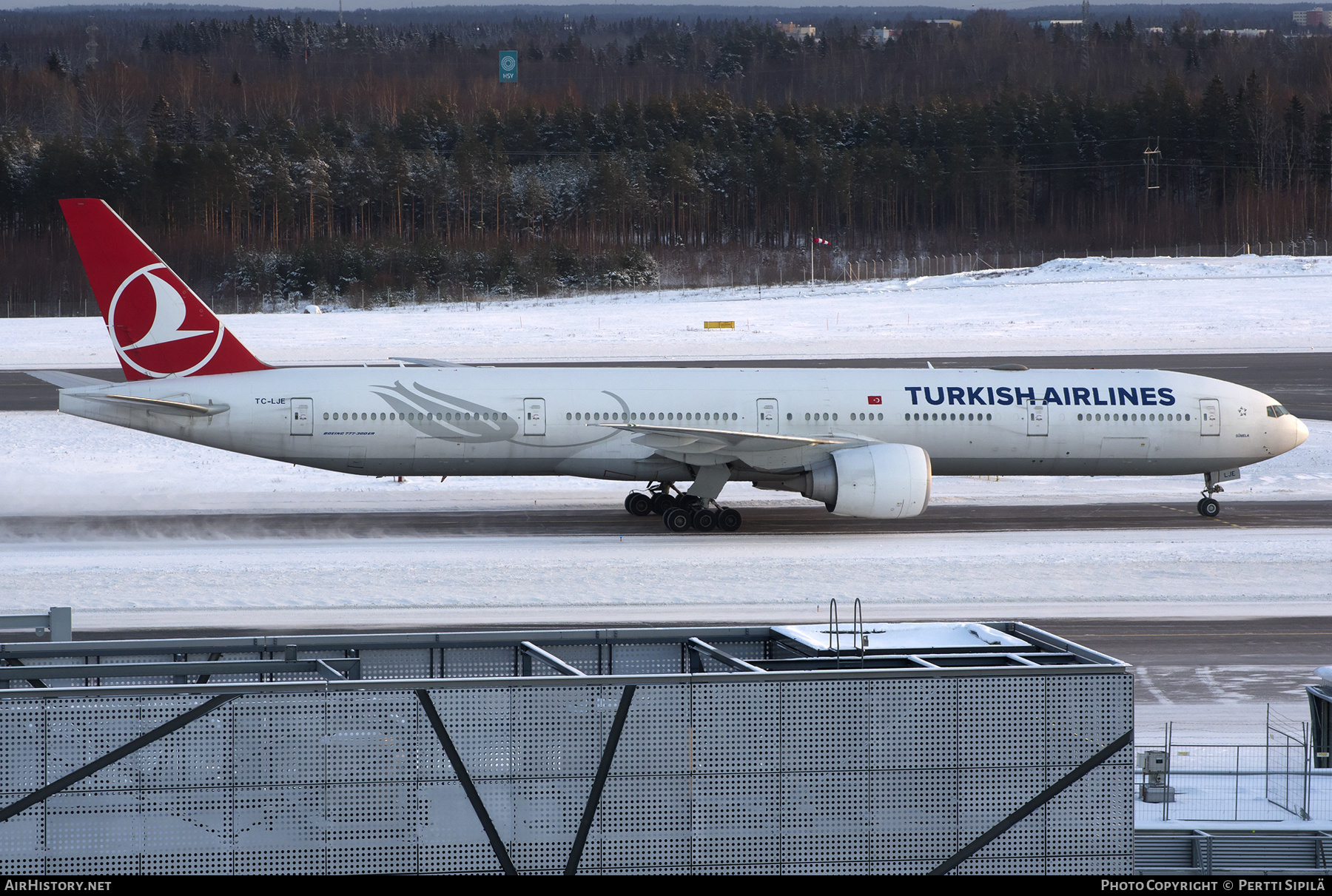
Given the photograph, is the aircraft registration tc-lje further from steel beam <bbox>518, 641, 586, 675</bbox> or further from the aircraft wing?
steel beam <bbox>518, 641, 586, 675</bbox>

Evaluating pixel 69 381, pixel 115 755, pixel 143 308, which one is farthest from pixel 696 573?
pixel 115 755

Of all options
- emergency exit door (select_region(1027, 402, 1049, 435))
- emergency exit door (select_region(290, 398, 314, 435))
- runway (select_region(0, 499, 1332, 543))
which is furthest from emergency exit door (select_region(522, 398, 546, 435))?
emergency exit door (select_region(1027, 402, 1049, 435))

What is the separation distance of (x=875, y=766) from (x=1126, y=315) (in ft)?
236

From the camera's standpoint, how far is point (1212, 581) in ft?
83.8

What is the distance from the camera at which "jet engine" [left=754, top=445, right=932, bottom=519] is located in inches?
1155

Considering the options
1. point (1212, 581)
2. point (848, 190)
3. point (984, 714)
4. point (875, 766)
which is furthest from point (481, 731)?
point (848, 190)

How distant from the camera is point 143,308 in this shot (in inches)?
1210

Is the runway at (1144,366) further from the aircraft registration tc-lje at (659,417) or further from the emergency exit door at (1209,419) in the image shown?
the aircraft registration tc-lje at (659,417)

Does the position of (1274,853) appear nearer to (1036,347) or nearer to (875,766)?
(875,766)

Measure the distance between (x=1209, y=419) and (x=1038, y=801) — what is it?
25317mm

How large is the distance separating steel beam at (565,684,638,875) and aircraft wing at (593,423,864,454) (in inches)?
805

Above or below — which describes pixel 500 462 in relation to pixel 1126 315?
below

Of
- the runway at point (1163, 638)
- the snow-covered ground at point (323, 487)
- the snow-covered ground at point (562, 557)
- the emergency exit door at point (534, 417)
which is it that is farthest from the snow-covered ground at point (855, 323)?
the runway at point (1163, 638)

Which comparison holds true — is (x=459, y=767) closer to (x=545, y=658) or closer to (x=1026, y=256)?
(x=545, y=658)
